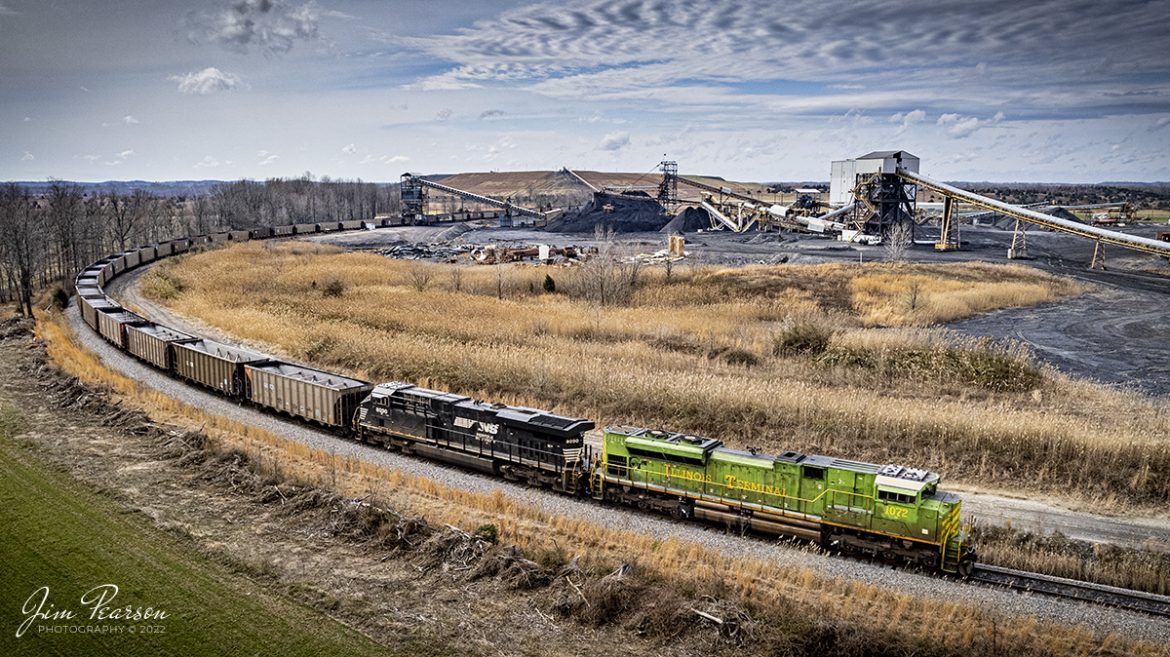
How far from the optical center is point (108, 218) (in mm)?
113812

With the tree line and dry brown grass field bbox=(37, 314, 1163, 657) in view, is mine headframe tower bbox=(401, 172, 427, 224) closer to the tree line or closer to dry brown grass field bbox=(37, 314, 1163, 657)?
the tree line

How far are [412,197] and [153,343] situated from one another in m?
105

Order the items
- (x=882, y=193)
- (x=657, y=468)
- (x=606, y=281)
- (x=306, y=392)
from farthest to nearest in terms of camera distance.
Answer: (x=882, y=193), (x=606, y=281), (x=306, y=392), (x=657, y=468)

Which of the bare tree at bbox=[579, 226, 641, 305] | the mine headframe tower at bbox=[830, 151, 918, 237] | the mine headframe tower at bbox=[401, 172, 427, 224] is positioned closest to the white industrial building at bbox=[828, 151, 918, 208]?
the mine headframe tower at bbox=[830, 151, 918, 237]

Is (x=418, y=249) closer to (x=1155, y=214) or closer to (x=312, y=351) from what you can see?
(x=312, y=351)

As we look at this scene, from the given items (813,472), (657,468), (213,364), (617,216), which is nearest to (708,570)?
(813,472)

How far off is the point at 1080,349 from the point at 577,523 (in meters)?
34.2

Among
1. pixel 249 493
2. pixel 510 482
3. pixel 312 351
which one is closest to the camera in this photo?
pixel 249 493

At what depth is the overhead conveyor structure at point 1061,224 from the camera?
62969 millimetres

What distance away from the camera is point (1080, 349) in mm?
39531

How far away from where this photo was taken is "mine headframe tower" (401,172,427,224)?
136750mm

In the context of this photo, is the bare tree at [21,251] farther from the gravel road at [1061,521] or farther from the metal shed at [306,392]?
the gravel road at [1061,521]

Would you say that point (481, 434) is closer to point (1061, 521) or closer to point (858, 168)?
point (1061, 521)

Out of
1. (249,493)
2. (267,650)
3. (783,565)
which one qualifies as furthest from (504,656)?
(249,493)
